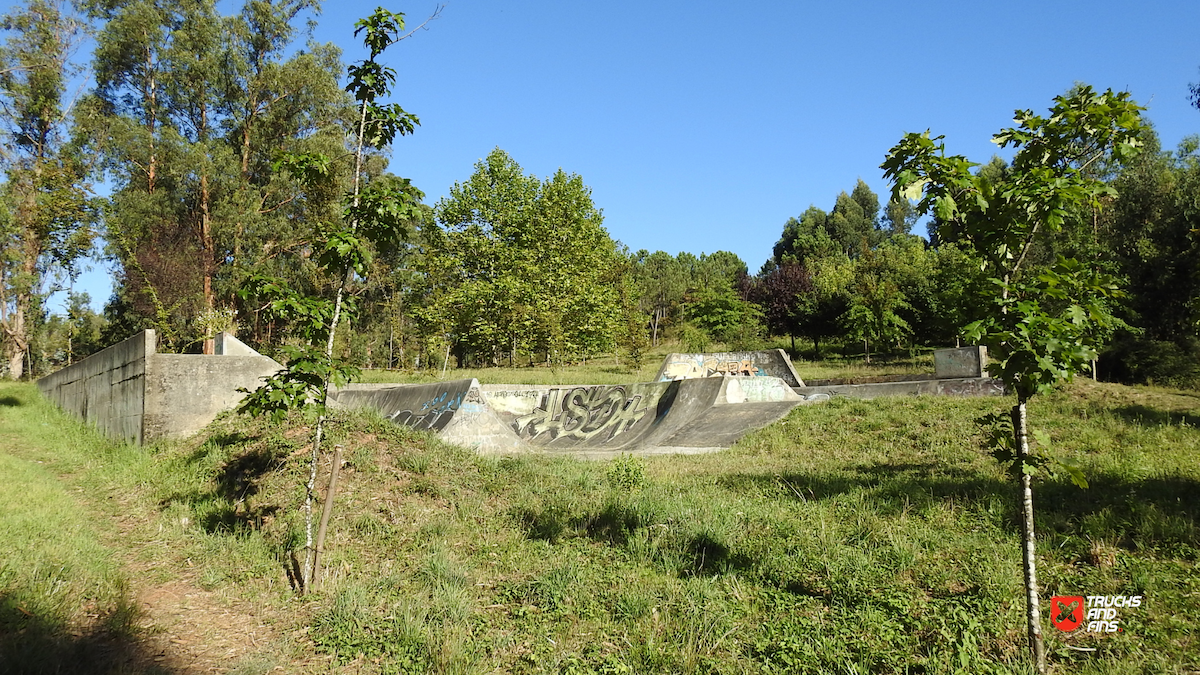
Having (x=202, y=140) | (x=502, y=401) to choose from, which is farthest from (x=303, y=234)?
(x=502, y=401)

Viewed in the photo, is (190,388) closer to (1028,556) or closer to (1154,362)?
(1028,556)

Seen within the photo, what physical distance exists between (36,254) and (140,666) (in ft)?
103

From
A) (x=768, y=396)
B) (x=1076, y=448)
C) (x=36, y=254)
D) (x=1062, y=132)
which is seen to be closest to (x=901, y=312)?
(x=768, y=396)

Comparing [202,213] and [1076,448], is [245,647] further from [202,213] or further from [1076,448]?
[202,213]

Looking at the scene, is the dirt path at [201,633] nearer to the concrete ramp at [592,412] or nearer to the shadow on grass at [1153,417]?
the concrete ramp at [592,412]

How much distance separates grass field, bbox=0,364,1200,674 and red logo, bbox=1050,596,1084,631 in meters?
0.09

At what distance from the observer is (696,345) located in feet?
119

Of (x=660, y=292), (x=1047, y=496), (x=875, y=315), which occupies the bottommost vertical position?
(x=1047, y=496)

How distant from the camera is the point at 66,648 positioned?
3.77m

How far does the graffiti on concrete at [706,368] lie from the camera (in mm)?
22141

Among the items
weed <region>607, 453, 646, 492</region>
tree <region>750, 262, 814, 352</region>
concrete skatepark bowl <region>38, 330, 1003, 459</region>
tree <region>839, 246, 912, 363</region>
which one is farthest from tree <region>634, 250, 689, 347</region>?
weed <region>607, 453, 646, 492</region>

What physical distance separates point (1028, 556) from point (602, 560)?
3144mm

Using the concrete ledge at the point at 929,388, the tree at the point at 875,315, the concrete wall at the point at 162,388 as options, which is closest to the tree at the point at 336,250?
the concrete wall at the point at 162,388

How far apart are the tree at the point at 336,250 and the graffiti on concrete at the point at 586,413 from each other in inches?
423
